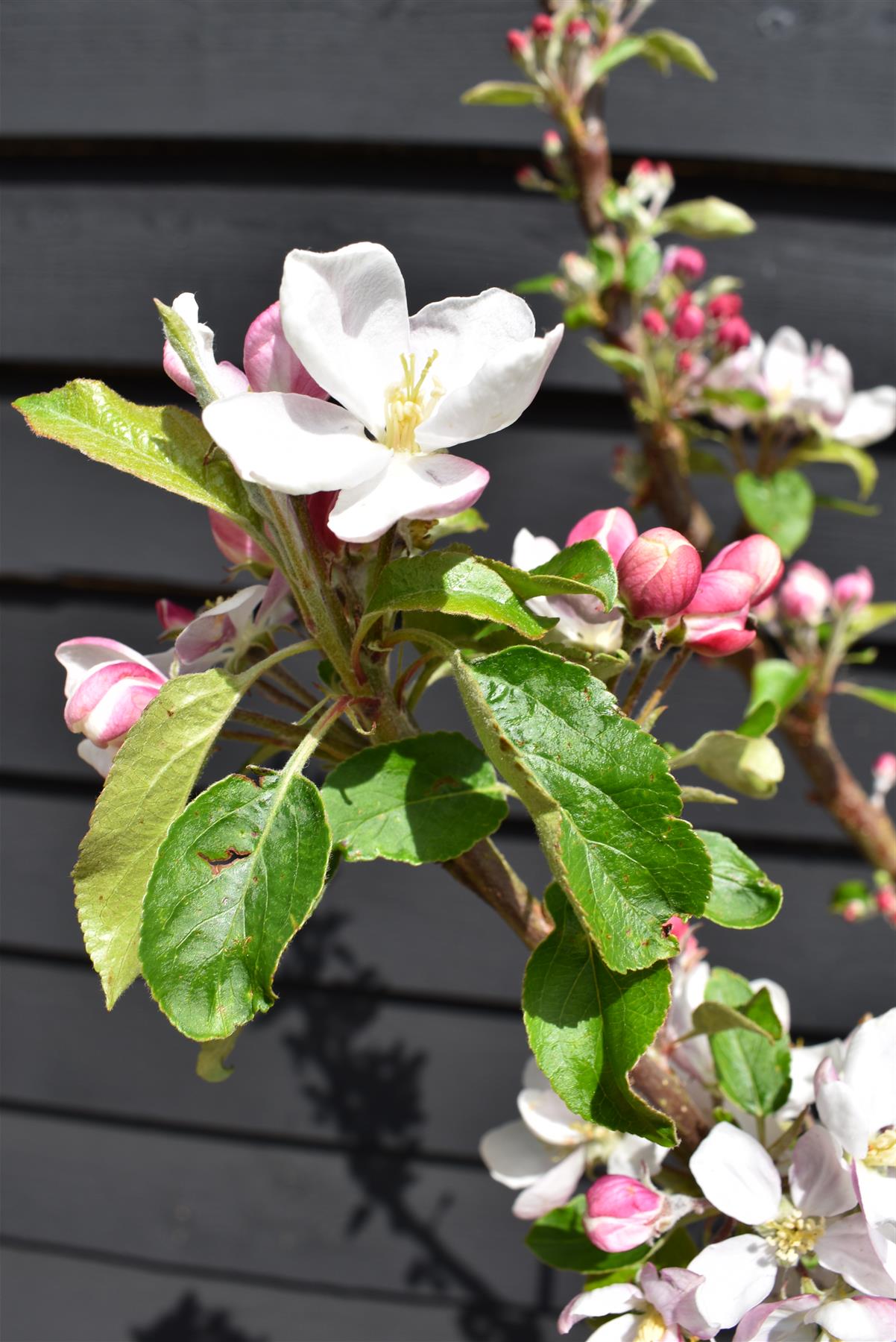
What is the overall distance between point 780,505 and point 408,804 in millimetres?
599

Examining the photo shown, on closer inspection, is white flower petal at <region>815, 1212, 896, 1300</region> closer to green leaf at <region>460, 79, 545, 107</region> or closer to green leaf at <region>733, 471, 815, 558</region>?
green leaf at <region>733, 471, 815, 558</region>

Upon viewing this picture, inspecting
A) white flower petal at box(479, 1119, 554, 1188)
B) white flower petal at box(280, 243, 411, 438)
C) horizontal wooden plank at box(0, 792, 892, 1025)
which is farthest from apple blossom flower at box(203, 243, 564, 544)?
horizontal wooden plank at box(0, 792, 892, 1025)

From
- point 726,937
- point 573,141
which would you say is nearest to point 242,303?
point 573,141

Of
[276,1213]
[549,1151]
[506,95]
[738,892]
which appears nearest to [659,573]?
[738,892]

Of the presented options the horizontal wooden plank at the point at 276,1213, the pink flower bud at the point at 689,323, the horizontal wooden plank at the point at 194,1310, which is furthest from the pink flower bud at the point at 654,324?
the horizontal wooden plank at the point at 194,1310

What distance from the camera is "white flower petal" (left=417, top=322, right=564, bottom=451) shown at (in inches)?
A: 10.7

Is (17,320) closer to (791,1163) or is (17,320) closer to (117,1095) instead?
(117,1095)

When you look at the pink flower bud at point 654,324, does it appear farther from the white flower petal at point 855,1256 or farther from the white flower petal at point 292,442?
the white flower petal at point 855,1256

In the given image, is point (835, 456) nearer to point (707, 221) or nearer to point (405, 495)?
point (707, 221)

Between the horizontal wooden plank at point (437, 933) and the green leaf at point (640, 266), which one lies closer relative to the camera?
the green leaf at point (640, 266)

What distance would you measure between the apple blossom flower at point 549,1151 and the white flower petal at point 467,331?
1.21 ft

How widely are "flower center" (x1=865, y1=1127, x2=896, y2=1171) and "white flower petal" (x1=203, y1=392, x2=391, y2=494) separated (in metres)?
0.37

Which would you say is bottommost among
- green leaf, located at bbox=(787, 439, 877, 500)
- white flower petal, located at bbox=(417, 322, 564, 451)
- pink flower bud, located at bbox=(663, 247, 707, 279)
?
green leaf, located at bbox=(787, 439, 877, 500)

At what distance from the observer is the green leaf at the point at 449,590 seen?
0.29 m
